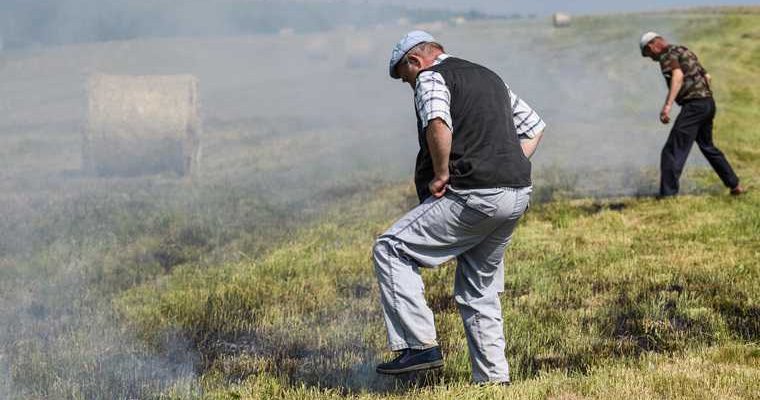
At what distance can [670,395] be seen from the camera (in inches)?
175

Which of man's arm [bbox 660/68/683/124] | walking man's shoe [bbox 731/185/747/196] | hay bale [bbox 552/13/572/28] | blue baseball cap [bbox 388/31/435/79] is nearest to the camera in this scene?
blue baseball cap [bbox 388/31/435/79]

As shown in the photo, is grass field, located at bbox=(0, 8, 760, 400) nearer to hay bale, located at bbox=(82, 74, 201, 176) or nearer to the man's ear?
hay bale, located at bbox=(82, 74, 201, 176)

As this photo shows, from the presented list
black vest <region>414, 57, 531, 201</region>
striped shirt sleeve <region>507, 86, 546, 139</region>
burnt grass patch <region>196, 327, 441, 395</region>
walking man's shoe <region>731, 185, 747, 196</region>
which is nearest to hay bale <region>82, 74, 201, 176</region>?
walking man's shoe <region>731, 185, 747, 196</region>

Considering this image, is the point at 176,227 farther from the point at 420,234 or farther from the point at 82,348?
the point at 420,234

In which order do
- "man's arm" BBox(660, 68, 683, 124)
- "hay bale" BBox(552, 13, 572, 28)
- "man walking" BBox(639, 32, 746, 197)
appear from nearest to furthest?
1. "man's arm" BBox(660, 68, 683, 124)
2. "man walking" BBox(639, 32, 746, 197)
3. "hay bale" BBox(552, 13, 572, 28)

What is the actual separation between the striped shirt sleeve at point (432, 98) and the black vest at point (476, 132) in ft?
0.15

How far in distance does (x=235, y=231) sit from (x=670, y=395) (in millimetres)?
6028

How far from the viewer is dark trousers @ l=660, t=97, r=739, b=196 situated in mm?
10664

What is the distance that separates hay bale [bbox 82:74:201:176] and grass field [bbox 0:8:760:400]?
3.86ft

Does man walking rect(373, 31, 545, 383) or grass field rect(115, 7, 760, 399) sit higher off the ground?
man walking rect(373, 31, 545, 383)

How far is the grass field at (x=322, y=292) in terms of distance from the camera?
4.93 meters

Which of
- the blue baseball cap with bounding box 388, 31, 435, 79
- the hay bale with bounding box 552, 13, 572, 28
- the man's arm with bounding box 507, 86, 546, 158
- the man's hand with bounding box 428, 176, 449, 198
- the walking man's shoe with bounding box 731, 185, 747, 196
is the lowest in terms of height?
the walking man's shoe with bounding box 731, 185, 747, 196

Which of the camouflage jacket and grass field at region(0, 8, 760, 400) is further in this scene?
the camouflage jacket

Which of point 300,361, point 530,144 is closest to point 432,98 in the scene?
point 530,144
